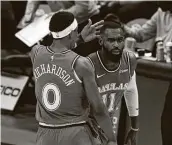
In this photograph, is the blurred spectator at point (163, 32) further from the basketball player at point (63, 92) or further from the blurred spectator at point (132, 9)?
the basketball player at point (63, 92)

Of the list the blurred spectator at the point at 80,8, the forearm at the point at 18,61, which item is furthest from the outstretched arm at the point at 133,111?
the forearm at the point at 18,61

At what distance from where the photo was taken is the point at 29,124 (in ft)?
21.4

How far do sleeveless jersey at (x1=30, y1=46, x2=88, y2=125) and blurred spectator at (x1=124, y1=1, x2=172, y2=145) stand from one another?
1.05 meters

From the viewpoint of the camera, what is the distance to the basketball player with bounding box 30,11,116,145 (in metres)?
4.05

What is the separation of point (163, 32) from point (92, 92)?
70.4 inches

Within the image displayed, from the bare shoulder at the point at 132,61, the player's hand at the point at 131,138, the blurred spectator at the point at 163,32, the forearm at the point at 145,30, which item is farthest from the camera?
the forearm at the point at 145,30

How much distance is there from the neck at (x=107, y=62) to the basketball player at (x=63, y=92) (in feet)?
1.39

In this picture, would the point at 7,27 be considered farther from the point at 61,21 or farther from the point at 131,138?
the point at 61,21

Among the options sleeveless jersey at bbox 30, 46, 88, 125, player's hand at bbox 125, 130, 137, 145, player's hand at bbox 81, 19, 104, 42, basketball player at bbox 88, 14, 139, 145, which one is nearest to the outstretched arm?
player's hand at bbox 125, 130, 137, 145

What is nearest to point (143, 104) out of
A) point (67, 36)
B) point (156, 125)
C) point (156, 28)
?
point (156, 125)

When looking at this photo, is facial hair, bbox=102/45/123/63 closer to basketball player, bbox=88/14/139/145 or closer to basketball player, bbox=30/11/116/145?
basketball player, bbox=88/14/139/145

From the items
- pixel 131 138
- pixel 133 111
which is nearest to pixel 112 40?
pixel 133 111

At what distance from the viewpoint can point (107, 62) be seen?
4.52 meters

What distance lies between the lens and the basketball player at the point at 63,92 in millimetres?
4051
